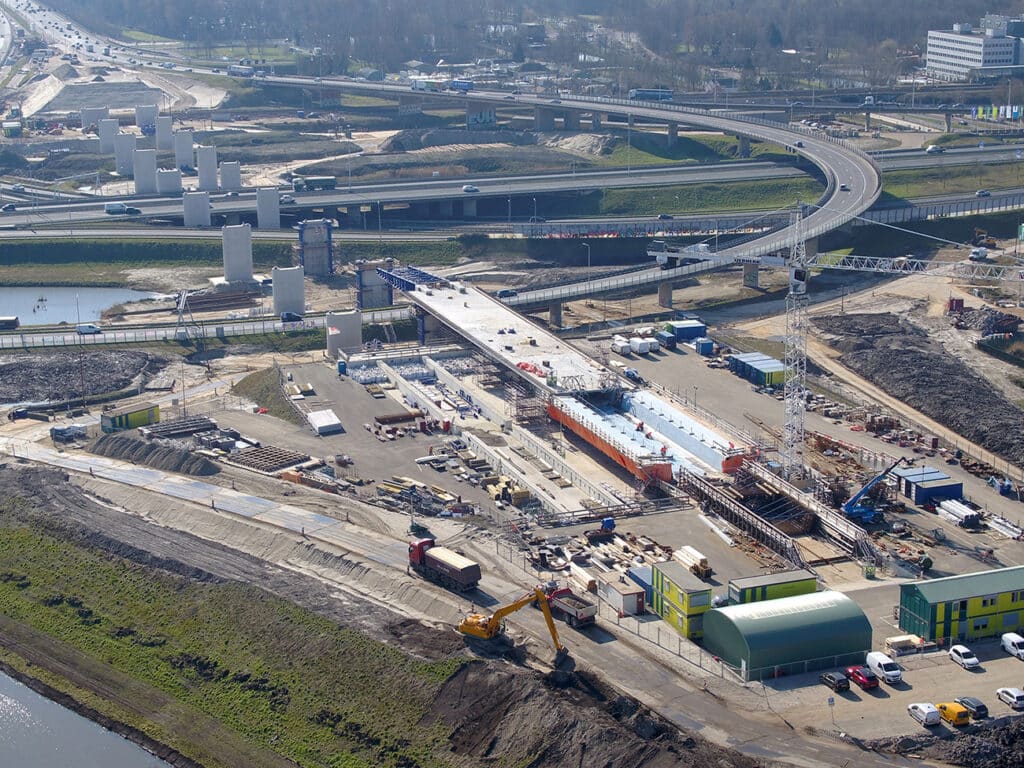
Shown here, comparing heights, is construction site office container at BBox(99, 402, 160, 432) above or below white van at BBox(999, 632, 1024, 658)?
above

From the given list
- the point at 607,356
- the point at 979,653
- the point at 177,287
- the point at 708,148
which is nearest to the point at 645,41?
the point at 708,148

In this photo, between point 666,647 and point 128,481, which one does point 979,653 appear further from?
point 128,481

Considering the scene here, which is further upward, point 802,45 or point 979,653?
point 802,45

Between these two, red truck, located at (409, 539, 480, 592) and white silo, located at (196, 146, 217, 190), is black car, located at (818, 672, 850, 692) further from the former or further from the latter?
white silo, located at (196, 146, 217, 190)

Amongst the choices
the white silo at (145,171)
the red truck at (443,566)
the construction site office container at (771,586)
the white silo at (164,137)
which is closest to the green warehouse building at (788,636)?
the construction site office container at (771,586)

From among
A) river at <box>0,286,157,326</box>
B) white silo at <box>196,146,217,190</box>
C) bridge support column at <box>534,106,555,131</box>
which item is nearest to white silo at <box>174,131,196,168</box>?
white silo at <box>196,146,217,190</box>

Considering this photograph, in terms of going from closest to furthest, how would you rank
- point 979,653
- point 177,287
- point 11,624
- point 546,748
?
point 546,748
point 979,653
point 11,624
point 177,287

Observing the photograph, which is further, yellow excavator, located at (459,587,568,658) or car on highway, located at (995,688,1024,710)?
yellow excavator, located at (459,587,568,658)
